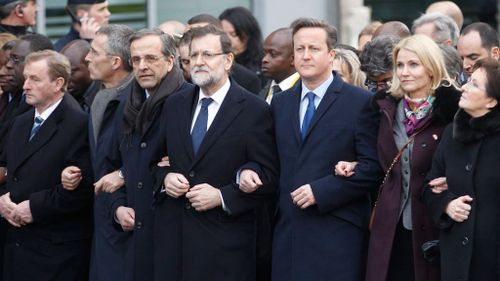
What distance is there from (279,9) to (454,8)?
3776mm

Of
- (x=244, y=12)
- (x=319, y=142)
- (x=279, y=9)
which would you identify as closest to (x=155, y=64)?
(x=319, y=142)

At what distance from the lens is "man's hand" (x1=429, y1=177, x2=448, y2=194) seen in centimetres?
744

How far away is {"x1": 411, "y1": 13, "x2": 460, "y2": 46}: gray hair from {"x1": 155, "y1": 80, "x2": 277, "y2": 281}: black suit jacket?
104 inches

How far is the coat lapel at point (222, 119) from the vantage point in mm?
8102

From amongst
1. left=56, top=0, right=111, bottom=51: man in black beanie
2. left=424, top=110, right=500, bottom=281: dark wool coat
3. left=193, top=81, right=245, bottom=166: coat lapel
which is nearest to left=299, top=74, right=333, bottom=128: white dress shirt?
left=193, top=81, right=245, bottom=166: coat lapel

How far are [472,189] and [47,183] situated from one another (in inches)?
139

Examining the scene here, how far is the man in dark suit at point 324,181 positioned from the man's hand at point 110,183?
135 cm

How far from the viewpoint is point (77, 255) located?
952 centimetres

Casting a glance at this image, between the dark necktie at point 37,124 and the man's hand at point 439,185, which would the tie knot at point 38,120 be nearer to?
the dark necktie at point 37,124

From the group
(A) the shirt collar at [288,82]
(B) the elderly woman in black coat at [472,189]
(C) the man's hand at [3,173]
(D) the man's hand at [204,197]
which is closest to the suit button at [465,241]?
(B) the elderly woman in black coat at [472,189]

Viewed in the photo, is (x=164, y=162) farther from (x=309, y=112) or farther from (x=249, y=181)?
(x=309, y=112)

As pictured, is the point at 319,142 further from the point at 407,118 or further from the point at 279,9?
the point at 279,9

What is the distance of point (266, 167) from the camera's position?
318 inches

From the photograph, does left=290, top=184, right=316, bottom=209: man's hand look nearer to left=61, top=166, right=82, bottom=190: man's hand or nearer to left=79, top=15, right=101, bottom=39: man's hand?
left=61, top=166, right=82, bottom=190: man's hand
